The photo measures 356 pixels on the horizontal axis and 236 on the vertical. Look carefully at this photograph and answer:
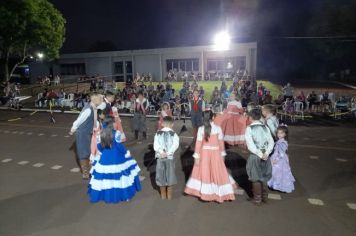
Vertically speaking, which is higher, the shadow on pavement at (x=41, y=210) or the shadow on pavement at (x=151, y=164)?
the shadow on pavement at (x=151, y=164)

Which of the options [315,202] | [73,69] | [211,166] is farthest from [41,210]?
[73,69]

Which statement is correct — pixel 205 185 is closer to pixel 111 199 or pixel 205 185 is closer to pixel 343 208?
pixel 111 199

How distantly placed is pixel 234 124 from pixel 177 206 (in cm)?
497

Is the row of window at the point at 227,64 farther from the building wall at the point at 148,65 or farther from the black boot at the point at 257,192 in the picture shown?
the black boot at the point at 257,192

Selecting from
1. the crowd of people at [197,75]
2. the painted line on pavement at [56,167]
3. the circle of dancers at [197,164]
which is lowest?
the painted line on pavement at [56,167]

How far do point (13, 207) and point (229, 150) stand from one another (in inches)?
240

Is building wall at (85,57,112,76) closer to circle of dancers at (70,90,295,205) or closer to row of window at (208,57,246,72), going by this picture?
row of window at (208,57,246,72)

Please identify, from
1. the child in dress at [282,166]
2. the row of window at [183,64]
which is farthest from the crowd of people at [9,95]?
the child in dress at [282,166]

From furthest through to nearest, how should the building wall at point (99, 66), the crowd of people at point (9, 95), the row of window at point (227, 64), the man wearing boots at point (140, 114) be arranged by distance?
the building wall at point (99, 66) < the row of window at point (227, 64) < the crowd of people at point (9, 95) < the man wearing boots at point (140, 114)

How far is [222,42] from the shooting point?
89.5ft

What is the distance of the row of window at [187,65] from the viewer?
91.4 feet

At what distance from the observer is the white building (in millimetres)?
27428

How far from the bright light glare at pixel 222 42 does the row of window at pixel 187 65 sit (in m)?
1.34

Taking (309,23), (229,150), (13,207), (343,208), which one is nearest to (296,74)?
(309,23)
